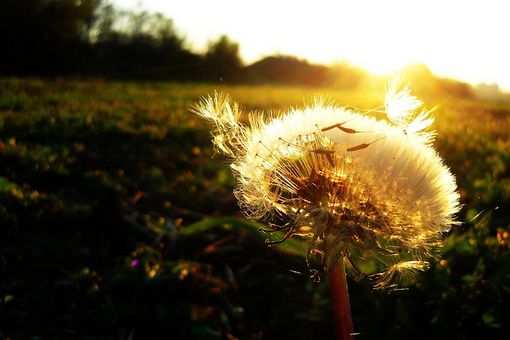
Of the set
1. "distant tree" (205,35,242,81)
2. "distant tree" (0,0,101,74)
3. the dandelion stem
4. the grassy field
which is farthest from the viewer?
"distant tree" (205,35,242,81)

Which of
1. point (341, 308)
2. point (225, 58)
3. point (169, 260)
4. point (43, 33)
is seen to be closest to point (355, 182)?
point (341, 308)

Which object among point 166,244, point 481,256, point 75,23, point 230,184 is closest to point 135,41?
point 75,23

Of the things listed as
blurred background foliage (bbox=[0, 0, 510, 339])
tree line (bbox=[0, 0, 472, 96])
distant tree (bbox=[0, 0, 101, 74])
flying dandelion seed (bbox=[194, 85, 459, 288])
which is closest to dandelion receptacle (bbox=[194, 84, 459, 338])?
flying dandelion seed (bbox=[194, 85, 459, 288])

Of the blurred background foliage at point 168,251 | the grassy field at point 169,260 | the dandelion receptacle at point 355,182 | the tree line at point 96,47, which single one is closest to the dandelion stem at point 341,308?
the dandelion receptacle at point 355,182

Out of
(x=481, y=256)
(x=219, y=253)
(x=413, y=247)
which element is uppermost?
(x=413, y=247)

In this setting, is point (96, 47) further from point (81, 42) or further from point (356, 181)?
point (356, 181)

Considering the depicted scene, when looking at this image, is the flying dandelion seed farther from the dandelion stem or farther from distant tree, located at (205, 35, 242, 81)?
distant tree, located at (205, 35, 242, 81)

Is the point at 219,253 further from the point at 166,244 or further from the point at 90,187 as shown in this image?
the point at 90,187

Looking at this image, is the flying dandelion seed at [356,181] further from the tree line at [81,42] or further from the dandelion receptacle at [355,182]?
the tree line at [81,42]
